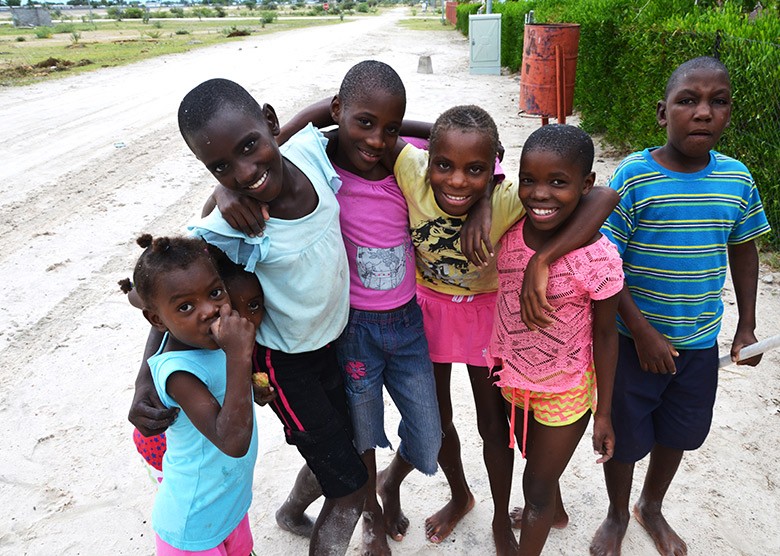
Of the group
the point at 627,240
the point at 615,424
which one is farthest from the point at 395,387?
the point at 627,240

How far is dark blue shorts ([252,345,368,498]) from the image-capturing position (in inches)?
74.0

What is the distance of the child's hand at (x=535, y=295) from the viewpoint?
5.68 feet

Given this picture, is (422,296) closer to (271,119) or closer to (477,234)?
(477,234)

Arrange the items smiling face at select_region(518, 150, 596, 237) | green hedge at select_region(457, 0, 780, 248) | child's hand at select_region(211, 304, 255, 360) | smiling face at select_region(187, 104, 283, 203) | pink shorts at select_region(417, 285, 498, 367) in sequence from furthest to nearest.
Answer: green hedge at select_region(457, 0, 780, 248) < pink shorts at select_region(417, 285, 498, 367) < smiling face at select_region(518, 150, 596, 237) < smiling face at select_region(187, 104, 283, 203) < child's hand at select_region(211, 304, 255, 360)

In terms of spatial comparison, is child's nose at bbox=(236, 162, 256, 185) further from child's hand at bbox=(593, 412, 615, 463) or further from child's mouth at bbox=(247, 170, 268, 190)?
child's hand at bbox=(593, 412, 615, 463)

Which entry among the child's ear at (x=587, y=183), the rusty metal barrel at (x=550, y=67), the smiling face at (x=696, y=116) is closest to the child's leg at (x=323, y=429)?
the child's ear at (x=587, y=183)

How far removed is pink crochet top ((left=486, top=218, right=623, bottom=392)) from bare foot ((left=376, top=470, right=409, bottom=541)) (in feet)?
2.77

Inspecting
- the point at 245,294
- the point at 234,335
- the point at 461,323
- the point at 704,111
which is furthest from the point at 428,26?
the point at 234,335

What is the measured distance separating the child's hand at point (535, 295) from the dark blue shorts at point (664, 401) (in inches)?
22.1

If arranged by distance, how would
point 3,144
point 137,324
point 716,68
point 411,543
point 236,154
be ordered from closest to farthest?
point 236,154
point 716,68
point 411,543
point 137,324
point 3,144

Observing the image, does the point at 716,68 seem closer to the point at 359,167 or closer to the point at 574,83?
the point at 359,167

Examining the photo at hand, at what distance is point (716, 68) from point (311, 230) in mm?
1477

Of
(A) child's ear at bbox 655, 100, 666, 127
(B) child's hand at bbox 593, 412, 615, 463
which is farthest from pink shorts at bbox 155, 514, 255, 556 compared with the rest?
(A) child's ear at bbox 655, 100, 666, 127

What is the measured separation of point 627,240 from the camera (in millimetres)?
2055
